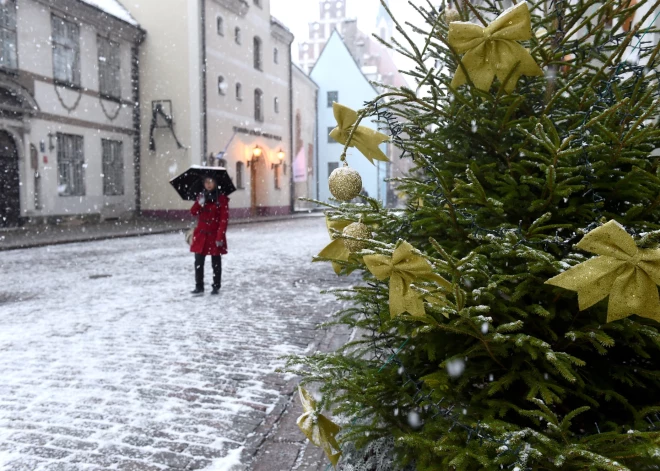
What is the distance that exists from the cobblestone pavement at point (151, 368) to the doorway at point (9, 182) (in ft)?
29.5

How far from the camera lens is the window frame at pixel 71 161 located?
18.8 m

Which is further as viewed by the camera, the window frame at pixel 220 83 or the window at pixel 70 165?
the window frame at pixel 220 83

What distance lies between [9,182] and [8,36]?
4.57 m

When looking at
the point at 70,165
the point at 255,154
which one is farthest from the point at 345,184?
the point at 255,154

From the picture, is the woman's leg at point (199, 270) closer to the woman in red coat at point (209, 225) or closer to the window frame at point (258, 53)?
the woman in red coat at point (209, 225)

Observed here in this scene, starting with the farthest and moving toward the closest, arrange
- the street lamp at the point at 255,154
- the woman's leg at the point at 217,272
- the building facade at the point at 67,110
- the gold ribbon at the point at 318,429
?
the street lamp at the point at 255,154 → the building facade at the point at 67,110 → the woman's leg at the point at 217,272 → the gold ribbon at the point at 318,429

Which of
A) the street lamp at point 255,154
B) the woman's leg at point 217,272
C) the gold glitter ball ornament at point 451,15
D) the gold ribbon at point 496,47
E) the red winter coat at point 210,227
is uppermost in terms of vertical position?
the street lamp at point 255,154

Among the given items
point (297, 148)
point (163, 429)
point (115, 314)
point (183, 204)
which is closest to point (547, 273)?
point (163, 429)

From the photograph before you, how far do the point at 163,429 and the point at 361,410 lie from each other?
1870mm

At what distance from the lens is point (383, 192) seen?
1769 inches

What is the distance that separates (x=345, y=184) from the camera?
5.03 feet

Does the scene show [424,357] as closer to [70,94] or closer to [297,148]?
[70,94]

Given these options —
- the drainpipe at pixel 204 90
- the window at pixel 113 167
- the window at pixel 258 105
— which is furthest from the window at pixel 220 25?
the window at pixel 113 167

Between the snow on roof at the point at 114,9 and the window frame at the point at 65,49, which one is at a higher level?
the snow on roof at the point at 114,9
